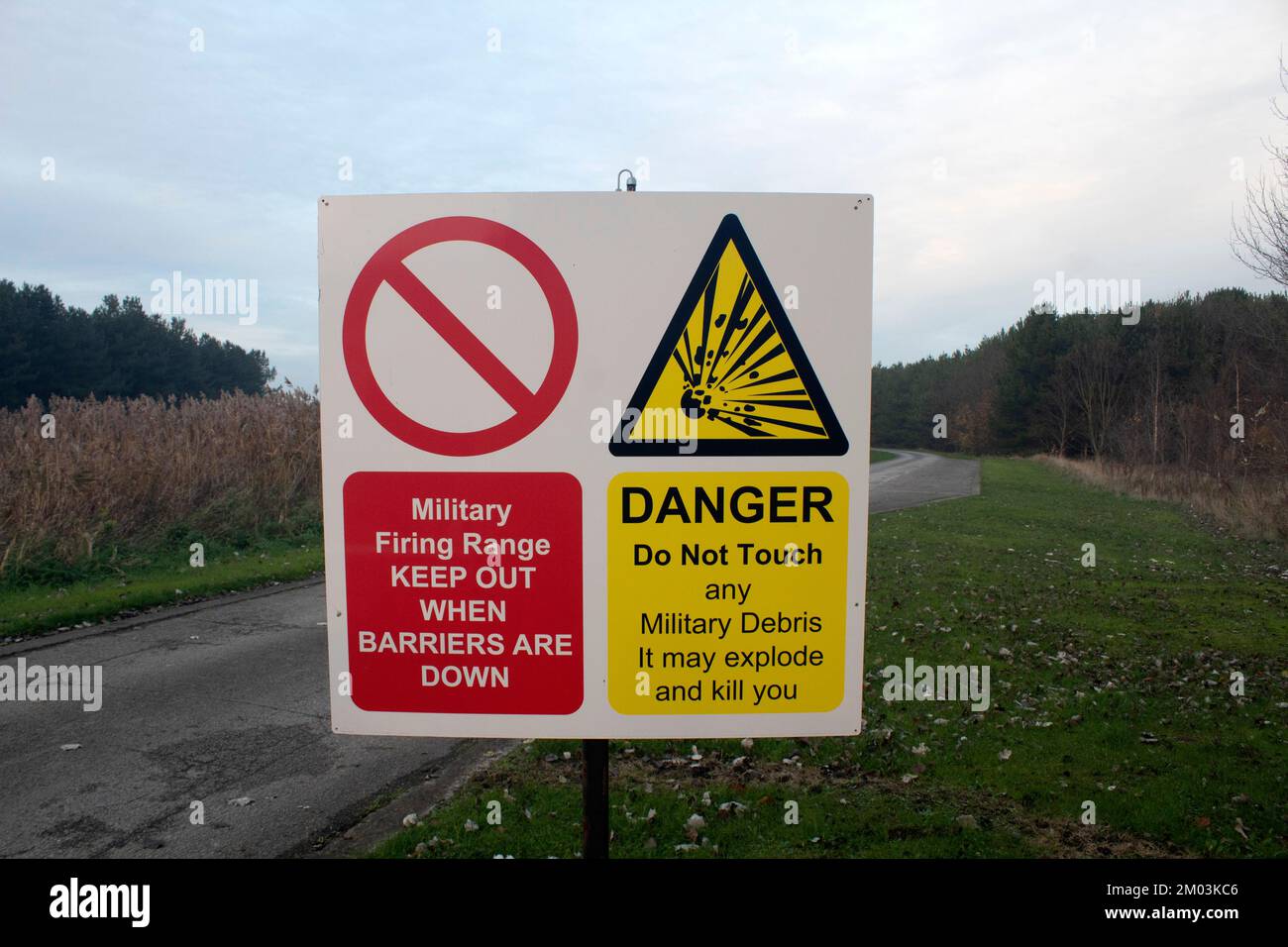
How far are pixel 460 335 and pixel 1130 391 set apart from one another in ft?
174

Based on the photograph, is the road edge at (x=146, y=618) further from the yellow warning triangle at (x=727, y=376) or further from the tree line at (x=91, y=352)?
the tree line at (x=91, y=352)

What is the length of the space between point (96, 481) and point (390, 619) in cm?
1210

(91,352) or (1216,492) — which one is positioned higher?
(91,352)

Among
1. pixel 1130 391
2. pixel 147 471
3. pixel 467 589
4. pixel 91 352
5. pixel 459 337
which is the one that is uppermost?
pixel 91 352

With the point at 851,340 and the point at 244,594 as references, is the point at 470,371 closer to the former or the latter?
the point at 851,340

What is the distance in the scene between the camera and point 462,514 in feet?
7.89

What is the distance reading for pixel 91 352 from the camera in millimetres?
47344

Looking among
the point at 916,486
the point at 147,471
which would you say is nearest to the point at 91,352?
the point at 147,471

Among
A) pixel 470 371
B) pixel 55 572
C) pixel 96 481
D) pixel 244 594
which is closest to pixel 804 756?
pixel 470 371

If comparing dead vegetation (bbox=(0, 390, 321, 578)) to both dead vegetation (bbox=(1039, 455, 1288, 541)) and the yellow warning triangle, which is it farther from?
dead vegetation (bbox=(1039, 455, 1288, 541))

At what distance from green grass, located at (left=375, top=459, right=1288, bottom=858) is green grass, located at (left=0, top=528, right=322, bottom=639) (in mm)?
6520

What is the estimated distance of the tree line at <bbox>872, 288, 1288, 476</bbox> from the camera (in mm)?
17972

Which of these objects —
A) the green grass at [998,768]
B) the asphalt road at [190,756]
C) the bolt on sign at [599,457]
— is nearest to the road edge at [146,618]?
the asphalt road at [190,756]

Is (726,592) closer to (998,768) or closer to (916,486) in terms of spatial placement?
(998,768)
